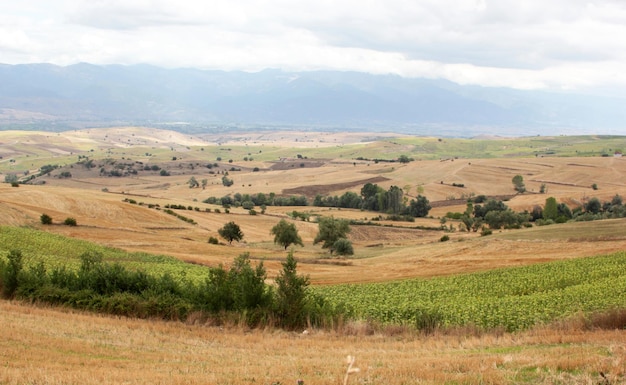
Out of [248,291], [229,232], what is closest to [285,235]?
[229,232]

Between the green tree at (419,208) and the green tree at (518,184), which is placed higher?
the green tree at (518,184)

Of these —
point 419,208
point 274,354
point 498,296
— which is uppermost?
point 274,354

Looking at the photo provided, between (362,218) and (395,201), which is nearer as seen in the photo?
(362,218)

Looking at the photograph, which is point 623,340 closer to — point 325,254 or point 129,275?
point 129,275

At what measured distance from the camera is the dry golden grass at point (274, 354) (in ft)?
48.2

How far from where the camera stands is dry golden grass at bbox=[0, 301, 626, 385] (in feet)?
48.2

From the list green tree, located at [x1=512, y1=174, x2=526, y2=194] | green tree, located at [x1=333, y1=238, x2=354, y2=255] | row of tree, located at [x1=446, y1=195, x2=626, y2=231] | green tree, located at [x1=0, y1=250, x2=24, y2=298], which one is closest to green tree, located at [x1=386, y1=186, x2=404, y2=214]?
row of tree, located at [x1=446, y1=195, x2=626, y2=231]

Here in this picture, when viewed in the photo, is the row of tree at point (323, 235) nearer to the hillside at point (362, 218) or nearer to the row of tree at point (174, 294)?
the hillside at point (362, 218)

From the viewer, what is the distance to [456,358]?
17.4 m

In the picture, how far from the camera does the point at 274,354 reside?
1983cm

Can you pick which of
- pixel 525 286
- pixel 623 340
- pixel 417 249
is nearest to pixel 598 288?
pixel 525 286

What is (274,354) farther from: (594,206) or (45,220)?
(594,206)

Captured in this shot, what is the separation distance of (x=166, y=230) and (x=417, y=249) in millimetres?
35460

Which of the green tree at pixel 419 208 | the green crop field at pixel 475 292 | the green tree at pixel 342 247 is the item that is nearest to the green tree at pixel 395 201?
the green tree at pixel 419 208
